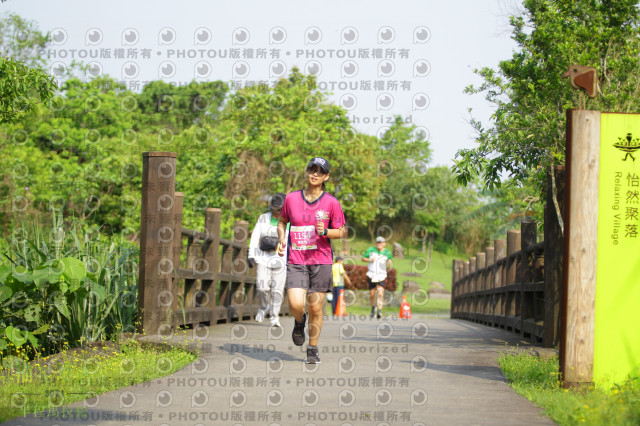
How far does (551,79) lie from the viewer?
34.9ft

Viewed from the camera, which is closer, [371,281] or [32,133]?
[371,281]

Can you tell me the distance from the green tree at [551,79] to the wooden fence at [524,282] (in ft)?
3.46

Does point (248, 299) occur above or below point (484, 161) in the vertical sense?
below

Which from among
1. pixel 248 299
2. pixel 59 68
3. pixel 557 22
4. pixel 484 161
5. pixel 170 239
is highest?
pixel 59 68

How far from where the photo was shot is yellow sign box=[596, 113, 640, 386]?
570cm

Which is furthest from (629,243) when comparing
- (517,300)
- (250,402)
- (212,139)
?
(212,139)

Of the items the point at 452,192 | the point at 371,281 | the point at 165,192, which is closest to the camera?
the point at 165,192

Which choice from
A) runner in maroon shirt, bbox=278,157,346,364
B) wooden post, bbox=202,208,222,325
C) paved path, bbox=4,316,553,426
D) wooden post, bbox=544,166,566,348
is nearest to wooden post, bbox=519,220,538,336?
wooden post, bbox=544,166,566,348

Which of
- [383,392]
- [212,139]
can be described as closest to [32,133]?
[212,139]

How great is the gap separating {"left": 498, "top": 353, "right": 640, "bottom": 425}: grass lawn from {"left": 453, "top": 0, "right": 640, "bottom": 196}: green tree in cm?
343

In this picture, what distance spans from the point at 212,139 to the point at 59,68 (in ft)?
26.4

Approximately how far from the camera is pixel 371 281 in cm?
1803

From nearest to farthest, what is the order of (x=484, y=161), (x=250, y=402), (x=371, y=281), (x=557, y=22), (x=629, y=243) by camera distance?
(x=250, y=402), (x=629, y=243), (x=484, y=161), (x=557, y=22), (x=371, y=281)

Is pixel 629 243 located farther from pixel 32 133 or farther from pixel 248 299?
pixel 32 133
